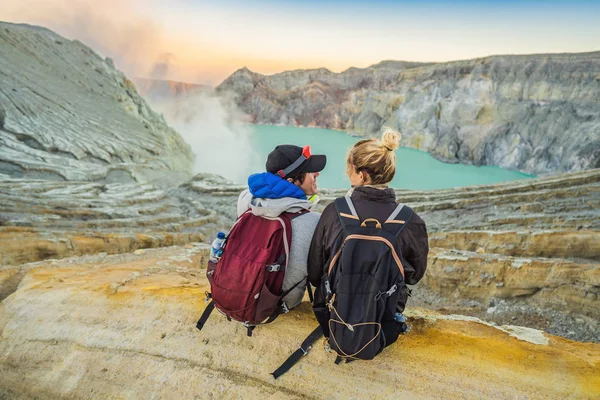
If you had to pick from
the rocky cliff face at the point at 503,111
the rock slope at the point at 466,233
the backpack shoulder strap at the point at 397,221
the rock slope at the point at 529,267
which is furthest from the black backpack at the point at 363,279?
the rocky cliff face at the point at 503,111

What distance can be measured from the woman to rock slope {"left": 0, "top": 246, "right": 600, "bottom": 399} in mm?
310

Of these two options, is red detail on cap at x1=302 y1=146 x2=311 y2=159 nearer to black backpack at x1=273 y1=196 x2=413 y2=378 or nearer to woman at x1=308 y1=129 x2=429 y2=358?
woman at x1=308 y1=129 x2=429 y2=358

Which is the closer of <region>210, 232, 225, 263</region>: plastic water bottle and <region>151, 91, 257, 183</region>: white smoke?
<region>210, 232, 225, 263</region>: plastic water bottle

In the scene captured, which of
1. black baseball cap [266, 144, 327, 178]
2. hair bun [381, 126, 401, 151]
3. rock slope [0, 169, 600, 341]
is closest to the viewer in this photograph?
hair bun [381, 126, 401, 151]

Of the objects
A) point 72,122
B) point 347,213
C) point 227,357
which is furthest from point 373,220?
point 72,122

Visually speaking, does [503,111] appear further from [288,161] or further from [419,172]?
[288,161]

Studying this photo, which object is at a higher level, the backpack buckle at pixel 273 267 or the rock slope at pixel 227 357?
the backpack buckle at pixel 273 267

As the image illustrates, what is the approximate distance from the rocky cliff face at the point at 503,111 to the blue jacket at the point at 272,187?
107 feet

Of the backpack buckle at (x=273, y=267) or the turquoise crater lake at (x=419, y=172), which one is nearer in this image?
the backpack buckle at (x=273, y=267)

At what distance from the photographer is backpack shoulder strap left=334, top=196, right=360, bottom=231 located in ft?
6.36

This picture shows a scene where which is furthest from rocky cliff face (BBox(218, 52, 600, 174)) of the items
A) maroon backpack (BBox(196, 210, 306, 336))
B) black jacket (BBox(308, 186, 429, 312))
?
maroon backpack (BBox(196, 210, 306, 336))

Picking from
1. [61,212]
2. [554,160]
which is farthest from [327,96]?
[61,212]

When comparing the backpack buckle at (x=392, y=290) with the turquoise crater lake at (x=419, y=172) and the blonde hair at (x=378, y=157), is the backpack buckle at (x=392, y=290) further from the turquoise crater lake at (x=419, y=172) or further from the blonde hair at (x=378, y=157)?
the turquoise crater lake at (x=419, y=172)

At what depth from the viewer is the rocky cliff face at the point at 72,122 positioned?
1535 centimetres
